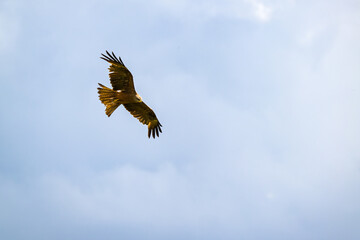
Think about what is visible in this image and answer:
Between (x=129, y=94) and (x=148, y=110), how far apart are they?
172 centimetres

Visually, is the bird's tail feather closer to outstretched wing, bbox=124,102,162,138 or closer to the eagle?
the eagle

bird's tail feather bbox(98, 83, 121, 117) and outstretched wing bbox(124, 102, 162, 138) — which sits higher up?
outstretched wing bbox(124, 102, 162, 138)

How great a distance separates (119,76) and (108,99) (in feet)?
3.24

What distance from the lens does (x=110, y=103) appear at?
15.3 m

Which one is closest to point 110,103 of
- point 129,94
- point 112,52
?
point 129,94

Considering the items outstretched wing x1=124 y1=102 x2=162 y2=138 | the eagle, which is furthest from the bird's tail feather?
outstretched wing x1=124 y1=102 x2=162 y2=138

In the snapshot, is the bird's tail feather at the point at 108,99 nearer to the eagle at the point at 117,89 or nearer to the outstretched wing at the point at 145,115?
the eagle at the point at 117,89

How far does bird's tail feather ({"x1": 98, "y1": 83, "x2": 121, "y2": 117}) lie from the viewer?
1491 centimetres

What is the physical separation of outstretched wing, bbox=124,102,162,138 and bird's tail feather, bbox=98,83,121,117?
1314mm

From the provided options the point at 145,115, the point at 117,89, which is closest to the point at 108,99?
the point at 117,89

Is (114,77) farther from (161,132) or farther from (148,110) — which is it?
(161,132)

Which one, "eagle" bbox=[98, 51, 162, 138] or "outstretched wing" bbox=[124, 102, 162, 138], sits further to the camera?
"outstretched wing" bbox=[124, 102, 162, 138]

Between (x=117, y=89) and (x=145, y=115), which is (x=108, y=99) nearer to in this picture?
(x=117, y=89)

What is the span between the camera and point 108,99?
15.2 metres
